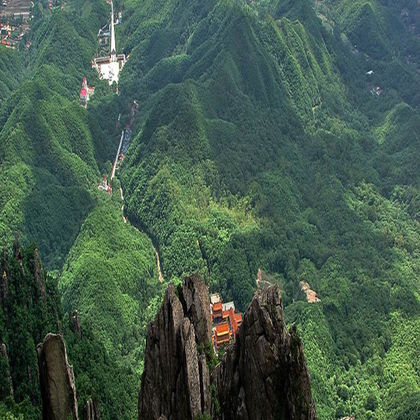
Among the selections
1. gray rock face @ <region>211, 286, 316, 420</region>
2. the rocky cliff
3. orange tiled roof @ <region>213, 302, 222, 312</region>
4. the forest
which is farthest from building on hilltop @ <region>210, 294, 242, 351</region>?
gray rock face @ <region>211, 286, 316, 420</region>

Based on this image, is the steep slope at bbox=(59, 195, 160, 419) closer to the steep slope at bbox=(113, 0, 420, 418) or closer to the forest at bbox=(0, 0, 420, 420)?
the forest at bbox=(0, 0, 420, 420)

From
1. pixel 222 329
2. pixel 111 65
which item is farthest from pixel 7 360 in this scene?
pixel 111 65

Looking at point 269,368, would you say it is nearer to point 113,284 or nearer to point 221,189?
point 113,284

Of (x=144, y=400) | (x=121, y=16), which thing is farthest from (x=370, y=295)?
(x=121, y=16)

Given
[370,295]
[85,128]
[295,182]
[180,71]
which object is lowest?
[370,295]

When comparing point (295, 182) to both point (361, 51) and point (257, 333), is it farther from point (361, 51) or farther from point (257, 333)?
point (257, 333)

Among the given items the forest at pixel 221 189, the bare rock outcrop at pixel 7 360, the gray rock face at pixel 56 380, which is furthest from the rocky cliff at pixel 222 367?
the bare rock outcrop at pixel 7 360
